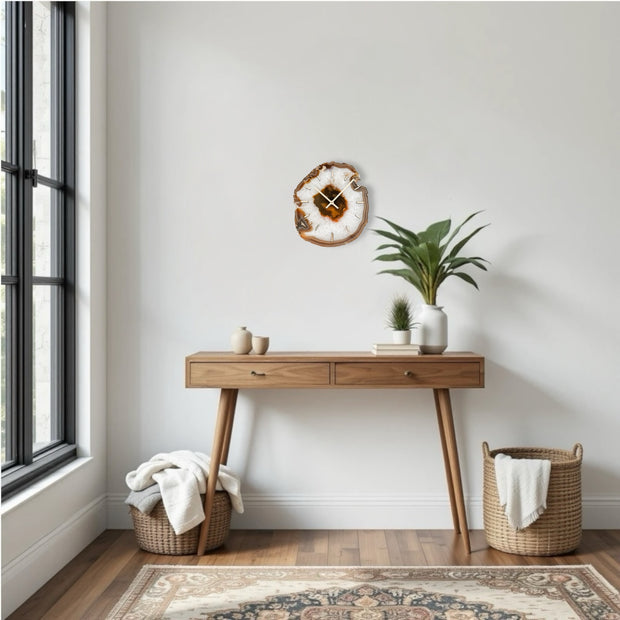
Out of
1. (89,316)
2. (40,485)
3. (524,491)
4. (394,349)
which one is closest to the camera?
(40,485)

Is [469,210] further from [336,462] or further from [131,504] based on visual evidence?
[131,504]

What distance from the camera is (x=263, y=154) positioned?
367 centimetres

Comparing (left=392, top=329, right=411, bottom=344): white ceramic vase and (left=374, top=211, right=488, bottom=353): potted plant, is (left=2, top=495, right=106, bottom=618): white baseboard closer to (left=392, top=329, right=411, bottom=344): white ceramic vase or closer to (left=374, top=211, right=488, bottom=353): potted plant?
(left=392, top=329, right=411, bottom=344): white ceramic vase

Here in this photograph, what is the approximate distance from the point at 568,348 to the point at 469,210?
0.79 meters

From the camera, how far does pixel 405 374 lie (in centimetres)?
324

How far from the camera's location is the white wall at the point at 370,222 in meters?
3.63

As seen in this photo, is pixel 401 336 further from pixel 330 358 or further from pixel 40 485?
pixel 40 485

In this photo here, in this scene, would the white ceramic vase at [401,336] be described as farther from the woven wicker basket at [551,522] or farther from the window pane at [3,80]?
the window pane at [3,80]

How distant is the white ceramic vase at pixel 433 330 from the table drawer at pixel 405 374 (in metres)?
0.15

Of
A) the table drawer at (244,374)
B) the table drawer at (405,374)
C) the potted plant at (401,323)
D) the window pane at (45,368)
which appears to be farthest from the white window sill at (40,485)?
the potted plant at (401,323)

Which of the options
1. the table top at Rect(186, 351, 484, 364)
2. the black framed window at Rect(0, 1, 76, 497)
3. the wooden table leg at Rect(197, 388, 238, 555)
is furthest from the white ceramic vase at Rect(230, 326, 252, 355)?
the black framed window at Rect(0, 1, 76, 497)

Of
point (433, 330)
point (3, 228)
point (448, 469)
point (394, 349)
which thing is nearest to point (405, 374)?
point (394, 349)

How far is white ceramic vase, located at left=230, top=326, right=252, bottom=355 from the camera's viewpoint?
3.34 m

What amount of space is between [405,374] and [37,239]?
63.6 inches
